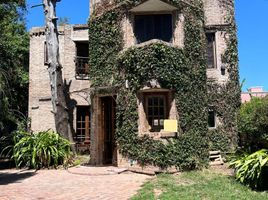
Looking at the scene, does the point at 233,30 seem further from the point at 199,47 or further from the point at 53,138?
the point at 53,138

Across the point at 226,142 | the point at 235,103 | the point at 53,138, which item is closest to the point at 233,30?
the point at 235,103

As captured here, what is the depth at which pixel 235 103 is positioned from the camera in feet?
62.0

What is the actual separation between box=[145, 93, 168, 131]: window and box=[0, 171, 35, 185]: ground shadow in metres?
5.28

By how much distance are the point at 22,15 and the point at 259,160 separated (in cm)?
1490

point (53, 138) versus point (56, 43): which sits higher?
point (56, 43)

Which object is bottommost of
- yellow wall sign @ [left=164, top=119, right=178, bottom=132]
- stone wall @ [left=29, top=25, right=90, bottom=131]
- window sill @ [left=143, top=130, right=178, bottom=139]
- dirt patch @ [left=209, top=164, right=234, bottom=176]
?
dirt patch @ [left=209, top=164, right=234, bottom=176]

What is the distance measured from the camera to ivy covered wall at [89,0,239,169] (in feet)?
47.4

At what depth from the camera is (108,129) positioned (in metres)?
16.9

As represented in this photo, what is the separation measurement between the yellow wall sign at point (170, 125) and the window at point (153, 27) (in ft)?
11.9

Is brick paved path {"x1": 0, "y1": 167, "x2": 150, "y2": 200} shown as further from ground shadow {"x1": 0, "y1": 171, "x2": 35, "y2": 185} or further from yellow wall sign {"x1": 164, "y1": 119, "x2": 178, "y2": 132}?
yellow wall sign {"x1": 164, "y1": 119, "x2": 178, "y2": 132}

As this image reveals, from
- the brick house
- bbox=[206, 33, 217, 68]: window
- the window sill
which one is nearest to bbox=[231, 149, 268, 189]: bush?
the window sill

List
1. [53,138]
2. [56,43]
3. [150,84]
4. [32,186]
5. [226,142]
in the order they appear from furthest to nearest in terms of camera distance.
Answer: [56,43] < [226,142] < [53,138] < [150,84] < [32,186]

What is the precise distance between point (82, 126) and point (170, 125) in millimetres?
9563

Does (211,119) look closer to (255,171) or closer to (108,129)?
(108,129)
